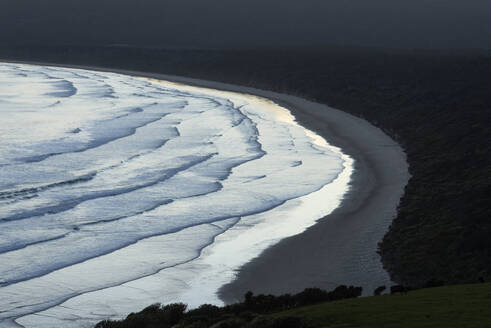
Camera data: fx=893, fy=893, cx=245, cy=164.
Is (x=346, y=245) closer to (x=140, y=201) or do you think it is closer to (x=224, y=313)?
(x=224, y=313)

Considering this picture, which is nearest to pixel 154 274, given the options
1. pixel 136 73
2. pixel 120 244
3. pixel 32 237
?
pixel 120 244

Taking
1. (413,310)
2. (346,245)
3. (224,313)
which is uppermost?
(413,310)

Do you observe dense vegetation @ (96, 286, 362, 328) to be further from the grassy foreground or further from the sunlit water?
the sunlit water

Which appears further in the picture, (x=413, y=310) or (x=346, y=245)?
(x=346, y=245)

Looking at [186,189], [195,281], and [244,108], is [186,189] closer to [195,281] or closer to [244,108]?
[195,281]

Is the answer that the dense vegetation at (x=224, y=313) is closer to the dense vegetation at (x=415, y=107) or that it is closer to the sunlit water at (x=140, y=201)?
the sunlit water at (x=140, y=201)

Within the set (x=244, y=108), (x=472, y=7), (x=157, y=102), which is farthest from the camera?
(x=472, y=7)

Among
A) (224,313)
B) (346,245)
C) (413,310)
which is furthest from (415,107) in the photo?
(413,310)
